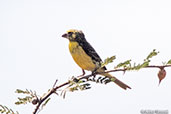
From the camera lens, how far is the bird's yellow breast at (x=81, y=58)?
6.31 metres

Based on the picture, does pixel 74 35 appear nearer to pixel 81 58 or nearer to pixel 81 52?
pixel 81 52

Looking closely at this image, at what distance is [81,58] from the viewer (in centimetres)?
655

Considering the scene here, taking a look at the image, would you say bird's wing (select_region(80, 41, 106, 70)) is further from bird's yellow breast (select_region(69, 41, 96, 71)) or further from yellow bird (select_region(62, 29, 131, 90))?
bird's yellow breast (select_region(69, 41, 96, 71))

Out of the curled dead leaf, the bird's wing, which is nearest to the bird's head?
the bird's wing

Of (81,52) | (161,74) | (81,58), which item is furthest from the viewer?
(81,52)

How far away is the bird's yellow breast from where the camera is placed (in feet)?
20.7

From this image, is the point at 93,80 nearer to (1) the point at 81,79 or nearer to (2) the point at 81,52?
(1) the point at 81,79

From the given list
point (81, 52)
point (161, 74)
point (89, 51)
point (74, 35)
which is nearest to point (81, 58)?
point (81, 52)

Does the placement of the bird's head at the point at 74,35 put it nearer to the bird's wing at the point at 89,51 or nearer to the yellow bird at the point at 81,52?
the yellow bird at the point at 81,52

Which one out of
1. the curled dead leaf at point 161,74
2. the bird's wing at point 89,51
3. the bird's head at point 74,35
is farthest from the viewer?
the bird's head at point 74,35


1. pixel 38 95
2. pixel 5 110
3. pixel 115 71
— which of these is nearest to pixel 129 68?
pixel 115 71

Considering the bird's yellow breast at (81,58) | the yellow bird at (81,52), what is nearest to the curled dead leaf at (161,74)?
the yellow bird at (81,52)

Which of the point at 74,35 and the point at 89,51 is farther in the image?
the point at 74,35

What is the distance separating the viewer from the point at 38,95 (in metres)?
2.62
